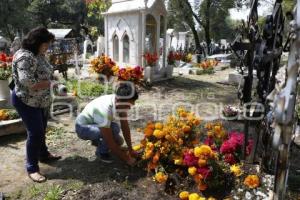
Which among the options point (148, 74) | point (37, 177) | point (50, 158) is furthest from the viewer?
point (148, 74)

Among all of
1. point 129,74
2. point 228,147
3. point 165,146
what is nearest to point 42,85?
point 165,146

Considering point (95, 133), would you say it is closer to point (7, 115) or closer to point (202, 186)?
point (202, 186)

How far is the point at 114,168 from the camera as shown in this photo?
4168 millimetres

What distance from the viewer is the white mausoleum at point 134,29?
34.4 ft

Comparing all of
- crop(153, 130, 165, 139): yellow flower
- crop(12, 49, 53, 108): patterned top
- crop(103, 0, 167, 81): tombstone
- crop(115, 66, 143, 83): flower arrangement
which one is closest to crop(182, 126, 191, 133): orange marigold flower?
crop(153, 130, 165, 139): yellow flower

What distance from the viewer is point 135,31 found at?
10578 millimetres

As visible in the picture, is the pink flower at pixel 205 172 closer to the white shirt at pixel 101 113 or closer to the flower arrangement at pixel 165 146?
the flower arrangement at pixel 165 146

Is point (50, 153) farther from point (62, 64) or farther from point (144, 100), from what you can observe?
point (62, 64)

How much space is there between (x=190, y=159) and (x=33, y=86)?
1881 mm

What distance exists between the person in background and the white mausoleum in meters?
6.58

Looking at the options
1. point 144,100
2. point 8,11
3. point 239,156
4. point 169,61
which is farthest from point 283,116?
point 8,11

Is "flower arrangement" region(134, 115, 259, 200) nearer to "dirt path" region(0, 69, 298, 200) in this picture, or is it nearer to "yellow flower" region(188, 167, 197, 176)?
"yellow flower" region(188, 167, 197, 176)

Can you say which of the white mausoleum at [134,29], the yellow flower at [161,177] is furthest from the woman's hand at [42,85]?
the white mausoleum at [134,29]

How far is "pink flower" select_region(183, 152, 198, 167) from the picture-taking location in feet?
11.3
